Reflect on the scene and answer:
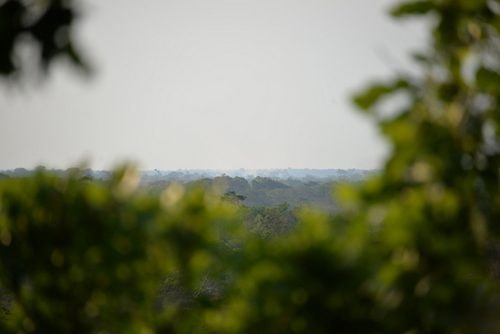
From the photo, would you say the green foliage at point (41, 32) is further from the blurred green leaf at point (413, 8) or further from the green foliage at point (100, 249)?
the blurred green leaf at point (413, 8)

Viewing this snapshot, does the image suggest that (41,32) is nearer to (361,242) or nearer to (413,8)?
(413,8)

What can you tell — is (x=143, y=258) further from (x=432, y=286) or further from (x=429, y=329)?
(x=429, y=329)

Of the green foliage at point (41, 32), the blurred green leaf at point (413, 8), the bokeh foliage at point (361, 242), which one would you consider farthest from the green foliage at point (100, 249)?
the blurred green leaf at point (413, 8)

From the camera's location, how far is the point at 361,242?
56.9 inches

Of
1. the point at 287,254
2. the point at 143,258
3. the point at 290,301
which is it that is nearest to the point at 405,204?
the point at 287,254

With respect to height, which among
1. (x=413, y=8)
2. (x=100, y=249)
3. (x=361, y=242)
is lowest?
(x=100, y=249)

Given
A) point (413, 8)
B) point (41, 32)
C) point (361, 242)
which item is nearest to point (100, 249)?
point (41, 32)

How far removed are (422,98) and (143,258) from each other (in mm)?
1540

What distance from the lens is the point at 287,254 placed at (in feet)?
4.95

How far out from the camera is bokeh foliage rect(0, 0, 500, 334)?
1.27 metres

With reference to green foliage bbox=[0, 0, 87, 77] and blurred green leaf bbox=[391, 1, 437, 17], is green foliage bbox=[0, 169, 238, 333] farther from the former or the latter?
blurred green leaf bbox=[391, 1, 437, 17]

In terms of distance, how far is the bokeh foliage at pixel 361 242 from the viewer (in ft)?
4.18

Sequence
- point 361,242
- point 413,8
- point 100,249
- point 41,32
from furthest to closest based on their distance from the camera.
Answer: point 100,249
point 41,32
point 361,242
point 413,8

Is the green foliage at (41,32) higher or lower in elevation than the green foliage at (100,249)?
higher
